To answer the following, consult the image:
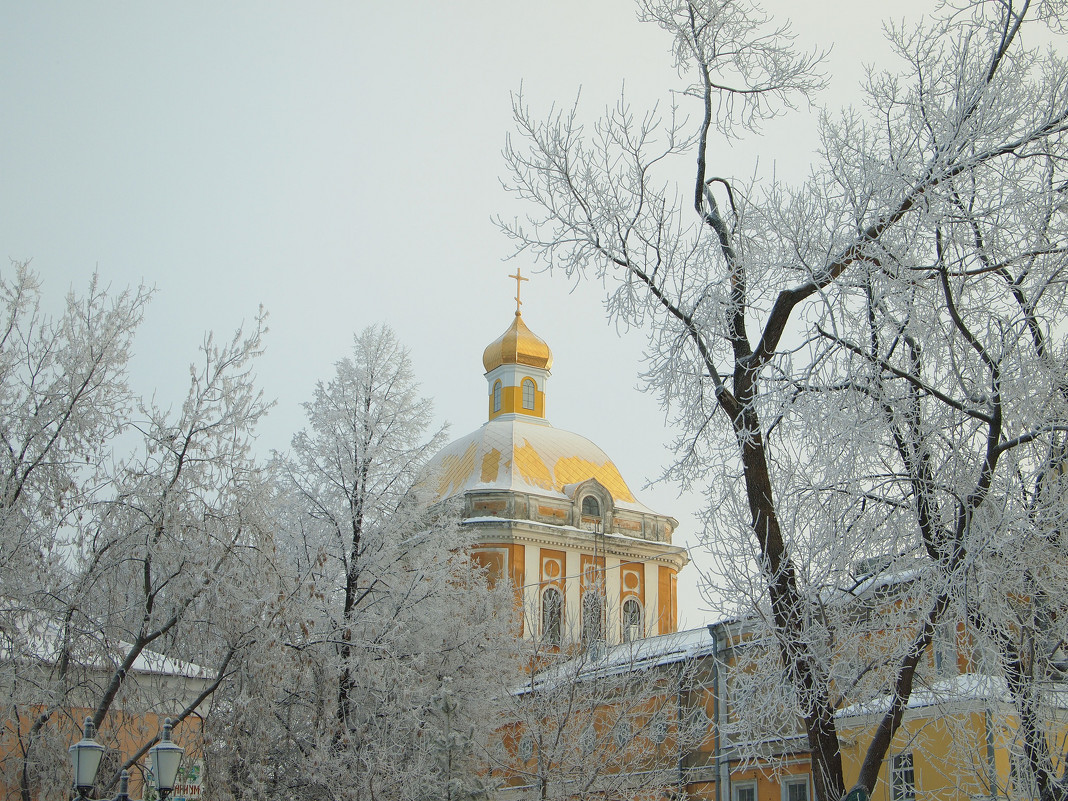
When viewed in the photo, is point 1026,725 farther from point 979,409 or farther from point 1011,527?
point 979,409

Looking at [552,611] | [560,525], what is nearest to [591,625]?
[552,611]

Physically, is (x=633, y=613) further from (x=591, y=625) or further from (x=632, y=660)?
(x=632, y=660)

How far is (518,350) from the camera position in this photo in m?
Answer: 42.5

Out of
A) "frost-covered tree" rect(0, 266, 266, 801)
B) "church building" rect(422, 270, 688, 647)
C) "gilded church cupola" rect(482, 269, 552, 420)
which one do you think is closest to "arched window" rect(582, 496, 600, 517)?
"church building" rect(422, 270, 688, 647)

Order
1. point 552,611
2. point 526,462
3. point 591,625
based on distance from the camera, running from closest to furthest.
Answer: point 591,625 < point 552,611 < point 526,462

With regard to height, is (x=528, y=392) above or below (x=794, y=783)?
above

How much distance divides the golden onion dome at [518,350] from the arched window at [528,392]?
27.4 inches

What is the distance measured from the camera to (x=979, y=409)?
6.41m

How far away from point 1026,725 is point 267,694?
281 inches

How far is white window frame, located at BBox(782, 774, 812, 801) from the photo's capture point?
60.3 ft

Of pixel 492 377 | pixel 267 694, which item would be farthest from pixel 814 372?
pixel 492 377

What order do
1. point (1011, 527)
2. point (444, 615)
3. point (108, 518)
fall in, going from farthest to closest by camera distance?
1. point (444, 615)
2. point (108, 518)
3. point (1011, 527)

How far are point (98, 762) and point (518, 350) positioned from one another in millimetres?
34185

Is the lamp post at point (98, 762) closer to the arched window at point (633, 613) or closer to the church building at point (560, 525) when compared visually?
the church building at point (560, 525)
